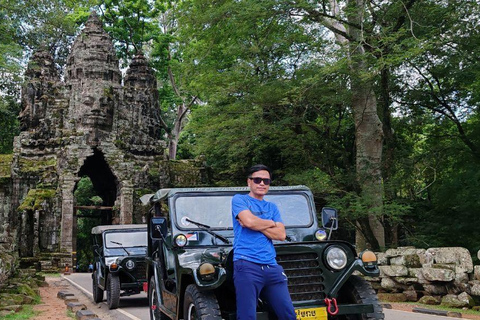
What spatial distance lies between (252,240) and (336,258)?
137cm

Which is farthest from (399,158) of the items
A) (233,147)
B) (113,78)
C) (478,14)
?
(113,78)

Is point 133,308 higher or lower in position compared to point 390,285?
lower

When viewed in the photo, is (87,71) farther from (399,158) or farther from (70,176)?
(399,158)

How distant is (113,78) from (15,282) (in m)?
24.5

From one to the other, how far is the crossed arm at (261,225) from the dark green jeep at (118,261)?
887 centimetres

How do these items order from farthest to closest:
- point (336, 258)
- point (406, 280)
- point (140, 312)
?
point (406, 280) → point (140, 312) → point (336, 258)

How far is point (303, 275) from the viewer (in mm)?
5621

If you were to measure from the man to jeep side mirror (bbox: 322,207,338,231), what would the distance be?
81.0 inches

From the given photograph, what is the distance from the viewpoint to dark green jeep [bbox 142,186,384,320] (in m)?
5.36

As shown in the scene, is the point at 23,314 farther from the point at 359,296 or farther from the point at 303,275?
the point at 359,296

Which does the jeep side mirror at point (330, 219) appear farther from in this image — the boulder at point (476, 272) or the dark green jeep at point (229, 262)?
the boulder at point (476, 272)

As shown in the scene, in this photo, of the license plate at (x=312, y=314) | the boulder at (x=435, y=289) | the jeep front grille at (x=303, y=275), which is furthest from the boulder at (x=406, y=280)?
the license plate at (x=312, y=314)

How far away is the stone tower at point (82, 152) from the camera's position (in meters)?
33.4

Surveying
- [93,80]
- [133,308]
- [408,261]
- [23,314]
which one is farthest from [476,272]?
[93,80]
